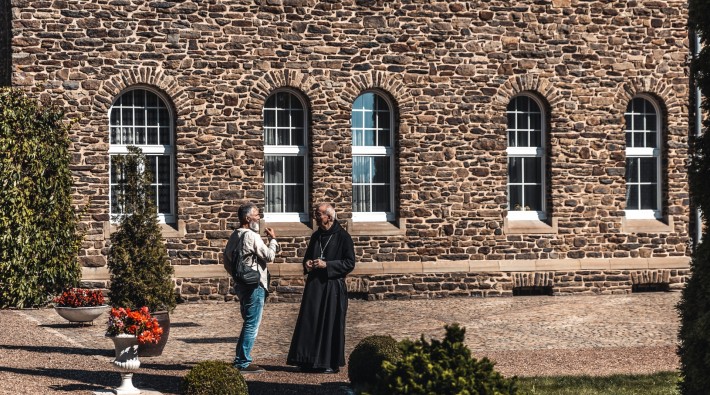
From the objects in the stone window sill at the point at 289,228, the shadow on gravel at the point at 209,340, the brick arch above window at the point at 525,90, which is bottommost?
the shadow on gravel at the point at 209,340

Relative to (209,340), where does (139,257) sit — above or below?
above

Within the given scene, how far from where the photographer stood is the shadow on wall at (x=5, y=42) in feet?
65.1

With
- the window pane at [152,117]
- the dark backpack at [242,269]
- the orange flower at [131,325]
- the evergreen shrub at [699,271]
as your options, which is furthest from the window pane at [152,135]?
the evergreen shrub at [699,271]

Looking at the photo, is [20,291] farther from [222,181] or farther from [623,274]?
[623,274]

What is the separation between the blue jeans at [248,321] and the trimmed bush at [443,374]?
514 cm

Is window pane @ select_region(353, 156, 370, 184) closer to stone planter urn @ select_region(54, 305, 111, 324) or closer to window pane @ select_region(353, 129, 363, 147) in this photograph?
window pane @ select_region(353, 129, 363, 147)

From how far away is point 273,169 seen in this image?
21141 mm

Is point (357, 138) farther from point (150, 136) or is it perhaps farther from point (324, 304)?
point (324, 304)

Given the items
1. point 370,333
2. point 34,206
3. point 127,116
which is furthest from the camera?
point 127,116

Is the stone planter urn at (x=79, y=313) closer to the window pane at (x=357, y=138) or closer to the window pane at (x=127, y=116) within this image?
the window pane at (x=127, y=116)

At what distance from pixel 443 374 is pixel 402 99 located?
47.2 feet

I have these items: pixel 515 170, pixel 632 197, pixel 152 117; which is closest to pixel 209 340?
pixel 152 117

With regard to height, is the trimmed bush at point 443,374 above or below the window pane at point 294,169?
below

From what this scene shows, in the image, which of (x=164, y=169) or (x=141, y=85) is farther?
(x=164, y=169)
